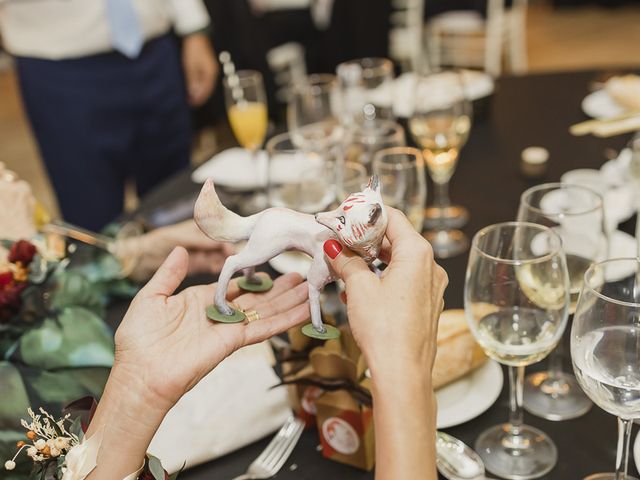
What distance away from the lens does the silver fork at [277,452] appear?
0.94 metres

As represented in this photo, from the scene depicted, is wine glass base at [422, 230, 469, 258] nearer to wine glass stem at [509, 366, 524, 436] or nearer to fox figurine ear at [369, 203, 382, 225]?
wine glass stem at [509, 366, 524, 436]

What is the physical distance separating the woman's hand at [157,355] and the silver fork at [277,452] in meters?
0.17

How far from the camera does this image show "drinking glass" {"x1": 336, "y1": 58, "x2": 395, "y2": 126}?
179 centimetres

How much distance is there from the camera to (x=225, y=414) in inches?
40.1

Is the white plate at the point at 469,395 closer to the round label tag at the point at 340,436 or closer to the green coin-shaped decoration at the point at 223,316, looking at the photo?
the round label tag at the point at 340,436

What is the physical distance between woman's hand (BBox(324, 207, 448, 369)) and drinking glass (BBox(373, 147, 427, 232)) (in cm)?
49

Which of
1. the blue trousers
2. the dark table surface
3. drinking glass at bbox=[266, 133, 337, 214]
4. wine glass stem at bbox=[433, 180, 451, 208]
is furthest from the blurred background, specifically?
drinking glass at bbox=[266, 133, 337, 214]

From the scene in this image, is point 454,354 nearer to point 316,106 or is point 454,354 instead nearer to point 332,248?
point 332,248

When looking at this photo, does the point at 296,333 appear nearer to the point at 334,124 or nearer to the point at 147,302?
the point at 147,302

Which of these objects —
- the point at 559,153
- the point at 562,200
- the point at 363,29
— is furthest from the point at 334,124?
the point at 363,29

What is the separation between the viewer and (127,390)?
831 mm

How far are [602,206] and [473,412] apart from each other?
0.36m

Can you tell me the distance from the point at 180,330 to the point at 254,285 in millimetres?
124

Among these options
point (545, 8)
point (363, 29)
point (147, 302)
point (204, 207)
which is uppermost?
point (204, 207)
